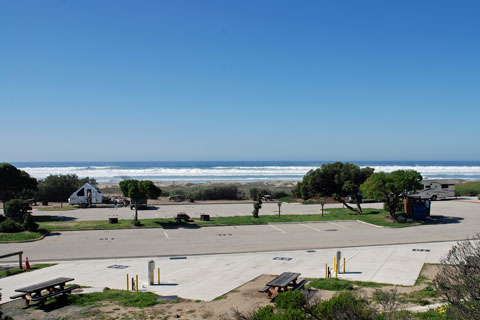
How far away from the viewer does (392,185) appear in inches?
1151

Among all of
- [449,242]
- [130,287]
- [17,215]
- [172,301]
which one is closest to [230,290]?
[172,301]

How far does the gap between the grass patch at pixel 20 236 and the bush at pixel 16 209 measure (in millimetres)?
3570

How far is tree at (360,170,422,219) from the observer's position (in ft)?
95.9

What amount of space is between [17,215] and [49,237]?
18.6 ft

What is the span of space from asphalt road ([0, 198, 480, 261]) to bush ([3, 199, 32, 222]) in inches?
190

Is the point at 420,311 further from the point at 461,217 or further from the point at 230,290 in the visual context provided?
the point at 461,217

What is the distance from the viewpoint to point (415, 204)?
31.4 m

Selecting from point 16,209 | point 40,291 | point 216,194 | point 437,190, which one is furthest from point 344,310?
point 216,194

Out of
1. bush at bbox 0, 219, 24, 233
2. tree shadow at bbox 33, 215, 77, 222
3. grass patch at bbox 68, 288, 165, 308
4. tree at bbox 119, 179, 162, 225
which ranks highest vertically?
tree at bbox 119, 179, 162, 225

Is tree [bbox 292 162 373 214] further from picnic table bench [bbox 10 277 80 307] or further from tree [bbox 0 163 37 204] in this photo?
picnic table bench [bbox 10 277 80 307]

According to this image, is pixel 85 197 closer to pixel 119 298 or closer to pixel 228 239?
pixel 228 239

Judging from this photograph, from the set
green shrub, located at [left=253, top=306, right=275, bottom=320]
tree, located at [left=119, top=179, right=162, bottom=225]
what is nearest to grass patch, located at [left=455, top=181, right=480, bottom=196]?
tree, located at [left=119, top=179, right=162, bottom=225]

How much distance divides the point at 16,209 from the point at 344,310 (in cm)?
2759

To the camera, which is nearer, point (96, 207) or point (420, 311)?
point (420, 311)
